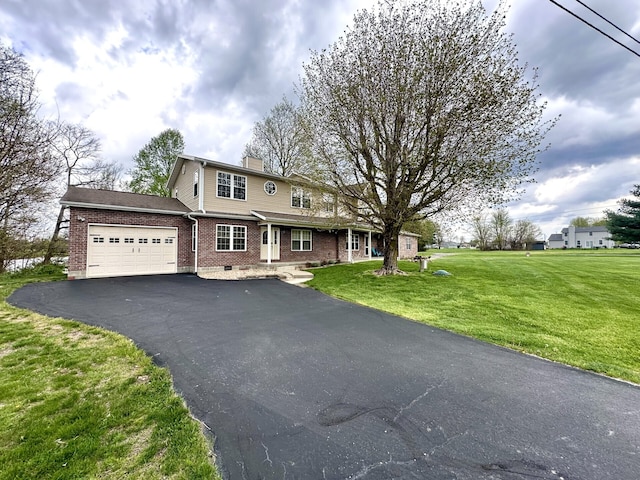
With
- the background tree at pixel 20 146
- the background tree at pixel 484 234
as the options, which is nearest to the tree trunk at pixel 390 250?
the background tree at pixel 20 146

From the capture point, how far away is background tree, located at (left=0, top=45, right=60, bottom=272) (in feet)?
32.3

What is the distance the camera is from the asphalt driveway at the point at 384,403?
2.11m

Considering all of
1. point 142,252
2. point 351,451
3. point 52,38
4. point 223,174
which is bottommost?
point 351,451

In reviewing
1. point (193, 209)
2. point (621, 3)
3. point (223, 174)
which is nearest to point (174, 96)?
point (223, 174)

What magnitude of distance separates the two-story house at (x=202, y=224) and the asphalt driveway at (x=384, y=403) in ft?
25.2

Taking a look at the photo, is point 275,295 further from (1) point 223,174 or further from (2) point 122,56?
(2) point 122,56

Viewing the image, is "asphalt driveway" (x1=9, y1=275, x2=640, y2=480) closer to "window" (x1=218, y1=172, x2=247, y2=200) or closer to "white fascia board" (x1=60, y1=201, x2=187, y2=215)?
"white fascia board" (x1=60, y1=201, x2=187, y2=215)

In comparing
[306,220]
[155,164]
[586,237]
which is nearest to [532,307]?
[306,220]

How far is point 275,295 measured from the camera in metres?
8.83

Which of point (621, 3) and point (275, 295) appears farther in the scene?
point (275, 295)

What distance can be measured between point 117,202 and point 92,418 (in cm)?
1307

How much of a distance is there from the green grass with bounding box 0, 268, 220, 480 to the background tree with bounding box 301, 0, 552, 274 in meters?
10.3

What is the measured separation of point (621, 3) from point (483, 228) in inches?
2127

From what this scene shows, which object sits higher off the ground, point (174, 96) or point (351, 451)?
point (174, 96)
